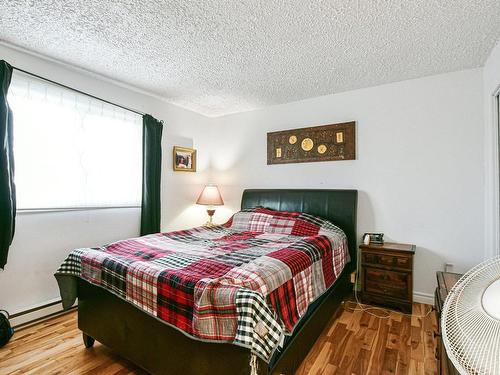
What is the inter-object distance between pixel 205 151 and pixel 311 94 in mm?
1871

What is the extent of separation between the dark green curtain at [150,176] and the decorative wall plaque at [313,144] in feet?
4.98

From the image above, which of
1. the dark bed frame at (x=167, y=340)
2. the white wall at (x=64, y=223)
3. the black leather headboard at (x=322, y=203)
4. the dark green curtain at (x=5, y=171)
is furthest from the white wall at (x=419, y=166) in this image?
the dark green curtain at (x=5, y=171)

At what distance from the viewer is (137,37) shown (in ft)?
6.63

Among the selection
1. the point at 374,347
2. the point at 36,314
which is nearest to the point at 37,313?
the point at 36,314

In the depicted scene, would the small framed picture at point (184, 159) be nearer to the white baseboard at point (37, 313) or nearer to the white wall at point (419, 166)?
the white wall at point (419, 166)

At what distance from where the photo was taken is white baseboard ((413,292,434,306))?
2633 mm

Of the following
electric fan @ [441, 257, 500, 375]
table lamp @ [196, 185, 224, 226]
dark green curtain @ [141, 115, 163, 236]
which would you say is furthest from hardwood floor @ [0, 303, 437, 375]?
table lamp @ [196, 185, 224, 226]

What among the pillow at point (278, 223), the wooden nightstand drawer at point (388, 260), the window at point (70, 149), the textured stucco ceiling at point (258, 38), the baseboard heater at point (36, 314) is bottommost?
the baseboard heater at point (36, 314)

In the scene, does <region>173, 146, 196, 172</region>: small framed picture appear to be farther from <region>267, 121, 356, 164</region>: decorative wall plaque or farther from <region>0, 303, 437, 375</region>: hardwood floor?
<region>0, 303, 437, 375</region>: hardwood floor

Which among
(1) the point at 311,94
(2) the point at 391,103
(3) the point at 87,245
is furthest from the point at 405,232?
(3) the point at 87,245

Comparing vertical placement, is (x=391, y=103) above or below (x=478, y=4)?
below

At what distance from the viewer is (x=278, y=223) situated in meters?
2.90

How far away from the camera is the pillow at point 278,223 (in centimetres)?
274

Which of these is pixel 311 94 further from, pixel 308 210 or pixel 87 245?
pixel 87 245
